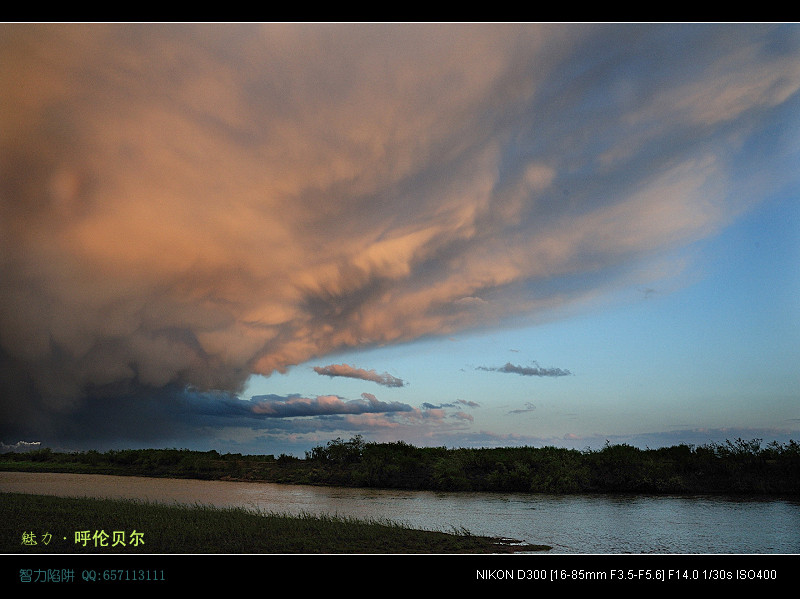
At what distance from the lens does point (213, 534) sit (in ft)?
63.7

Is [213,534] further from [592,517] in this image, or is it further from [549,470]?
[549,470]

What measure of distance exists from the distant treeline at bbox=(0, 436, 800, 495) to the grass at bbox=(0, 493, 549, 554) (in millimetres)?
30893

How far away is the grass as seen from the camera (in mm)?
17300

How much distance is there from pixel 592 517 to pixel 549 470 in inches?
824

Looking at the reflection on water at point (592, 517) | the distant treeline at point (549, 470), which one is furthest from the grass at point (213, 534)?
the distant treeline at point (549, 470)

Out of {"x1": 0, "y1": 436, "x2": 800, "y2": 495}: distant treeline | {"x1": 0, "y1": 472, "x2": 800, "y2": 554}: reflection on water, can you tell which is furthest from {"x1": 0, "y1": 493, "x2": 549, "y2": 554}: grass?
{"x1": 0, "y1": 436, "x2": 800, "y2": 495}: distant treeline

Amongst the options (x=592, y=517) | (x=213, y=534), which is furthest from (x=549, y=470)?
(x=213, y=534)

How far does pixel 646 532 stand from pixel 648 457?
1214 inches

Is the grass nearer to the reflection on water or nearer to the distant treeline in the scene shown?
the reflection on water

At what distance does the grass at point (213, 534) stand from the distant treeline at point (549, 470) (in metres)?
30.9

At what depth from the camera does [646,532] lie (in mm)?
25859
